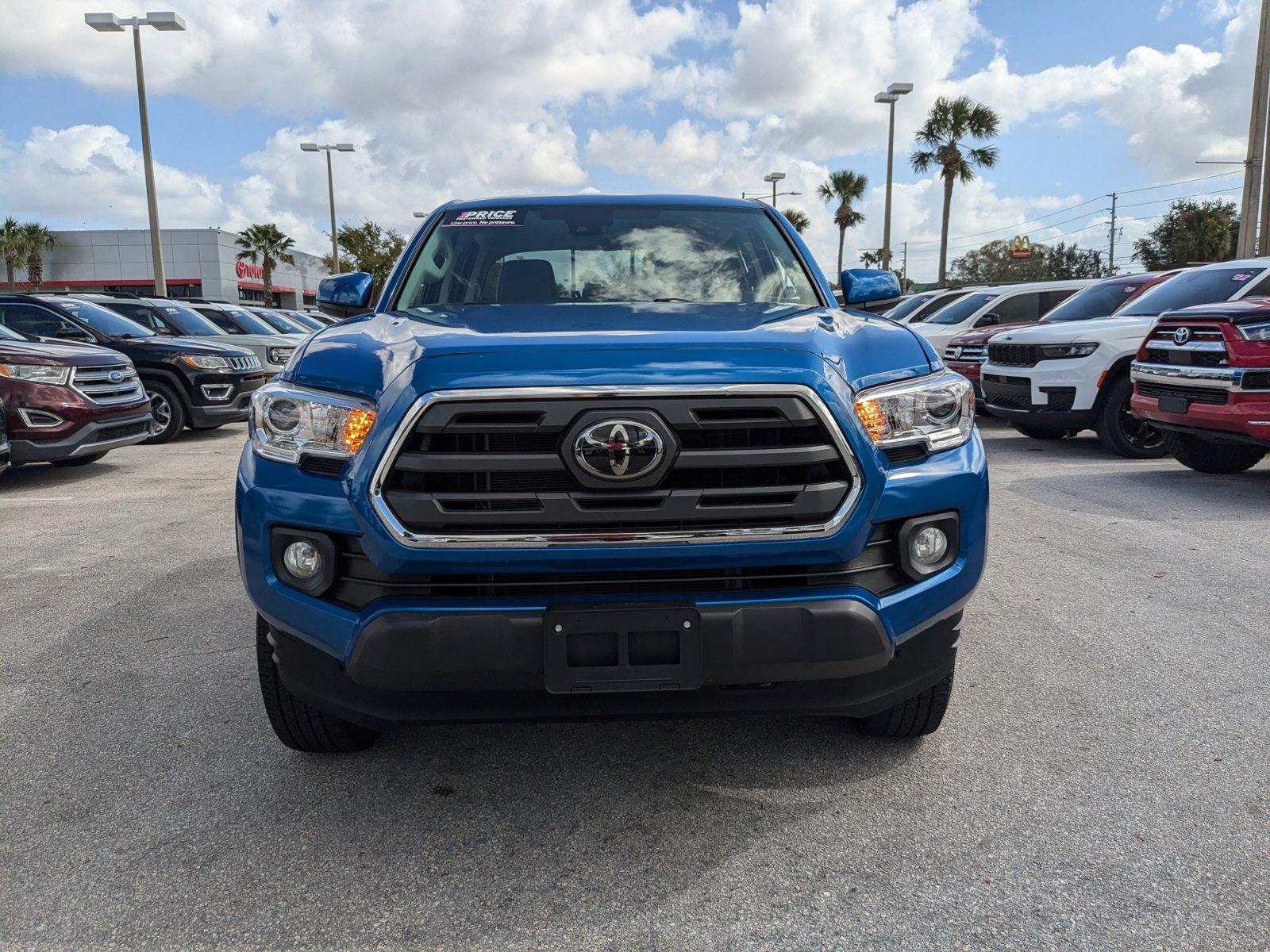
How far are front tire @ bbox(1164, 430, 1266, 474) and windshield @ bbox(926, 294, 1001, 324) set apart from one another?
671cm

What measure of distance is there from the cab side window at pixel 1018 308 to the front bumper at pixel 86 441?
1114cm

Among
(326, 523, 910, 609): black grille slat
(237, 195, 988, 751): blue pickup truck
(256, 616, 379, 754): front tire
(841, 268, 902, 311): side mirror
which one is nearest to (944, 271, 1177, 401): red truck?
(841, 268, 902, 311): side mirror

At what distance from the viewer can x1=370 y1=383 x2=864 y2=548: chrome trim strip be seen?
90.8 inches

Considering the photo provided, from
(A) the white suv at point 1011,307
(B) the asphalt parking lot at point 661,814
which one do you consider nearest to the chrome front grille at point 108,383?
(B) the asphalt parking lot at point 661,814

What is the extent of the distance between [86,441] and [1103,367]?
9013mm

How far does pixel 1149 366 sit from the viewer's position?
308 inches

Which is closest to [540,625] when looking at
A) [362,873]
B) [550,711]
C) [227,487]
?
[550,711]

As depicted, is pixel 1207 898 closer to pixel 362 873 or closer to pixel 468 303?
pixel 362 873

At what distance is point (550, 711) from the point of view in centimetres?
240

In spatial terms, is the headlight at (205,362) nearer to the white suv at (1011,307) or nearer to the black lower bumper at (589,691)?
the white suv at (1011,307)

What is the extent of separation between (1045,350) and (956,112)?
27416 millimetres

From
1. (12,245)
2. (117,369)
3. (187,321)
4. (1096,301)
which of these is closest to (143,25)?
(187,321)

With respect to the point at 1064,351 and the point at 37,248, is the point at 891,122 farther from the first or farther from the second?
the point at 37,248

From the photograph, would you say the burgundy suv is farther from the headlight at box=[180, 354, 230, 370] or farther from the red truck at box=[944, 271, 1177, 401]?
the red truck at box=[944, 271, 1177, 401]
